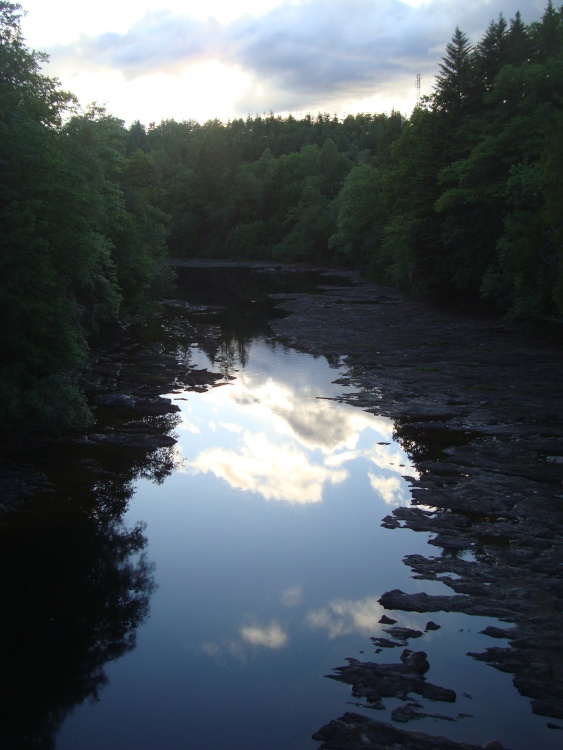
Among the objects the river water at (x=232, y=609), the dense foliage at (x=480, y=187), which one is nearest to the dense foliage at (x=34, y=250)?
the river water at (x=232, y=609)

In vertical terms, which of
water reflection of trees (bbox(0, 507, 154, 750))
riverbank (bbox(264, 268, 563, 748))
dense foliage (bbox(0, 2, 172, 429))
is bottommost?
water reflection of trees (bbox(0, 507, 154, 750))

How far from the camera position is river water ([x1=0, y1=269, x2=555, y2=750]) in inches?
404

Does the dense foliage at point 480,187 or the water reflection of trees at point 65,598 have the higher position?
the dense foliage at point 480,187

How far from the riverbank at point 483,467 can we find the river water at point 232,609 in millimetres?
442

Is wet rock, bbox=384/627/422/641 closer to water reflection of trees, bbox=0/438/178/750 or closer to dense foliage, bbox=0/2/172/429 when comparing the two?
water reflection of trees, bbox=0/438/178/750

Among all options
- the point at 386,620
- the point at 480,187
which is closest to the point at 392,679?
the point at 386,620

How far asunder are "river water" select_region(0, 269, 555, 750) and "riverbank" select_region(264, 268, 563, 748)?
442 millimetres

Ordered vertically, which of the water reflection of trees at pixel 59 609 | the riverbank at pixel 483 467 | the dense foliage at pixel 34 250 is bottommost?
the water reflection of trees at pixel 59 609

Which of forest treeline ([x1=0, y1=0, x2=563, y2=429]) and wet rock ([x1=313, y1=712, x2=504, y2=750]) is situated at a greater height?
forest treeline ([x1=0, y1=0, x2=563, y2=429])

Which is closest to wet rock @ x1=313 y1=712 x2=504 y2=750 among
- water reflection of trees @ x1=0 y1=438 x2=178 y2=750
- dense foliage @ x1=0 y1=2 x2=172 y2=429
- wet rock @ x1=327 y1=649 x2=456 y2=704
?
wet rock @ x1=327 y1=649 x2=456 y2=704

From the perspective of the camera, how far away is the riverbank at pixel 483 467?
1225cm

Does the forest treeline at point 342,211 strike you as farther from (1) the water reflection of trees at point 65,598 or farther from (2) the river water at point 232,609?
(2) the river water at point 232,609

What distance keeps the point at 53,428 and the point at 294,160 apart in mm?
105339

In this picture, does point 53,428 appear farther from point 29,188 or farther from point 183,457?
point 29,188
